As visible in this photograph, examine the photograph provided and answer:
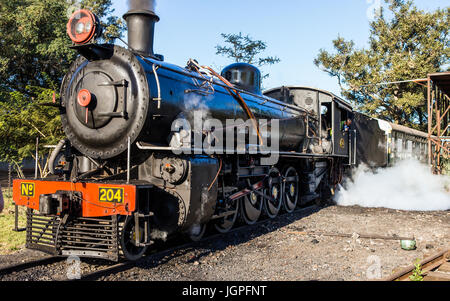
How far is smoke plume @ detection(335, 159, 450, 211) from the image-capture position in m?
10.9

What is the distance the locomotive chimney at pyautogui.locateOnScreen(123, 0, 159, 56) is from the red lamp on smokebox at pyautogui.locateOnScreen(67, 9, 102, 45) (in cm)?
62

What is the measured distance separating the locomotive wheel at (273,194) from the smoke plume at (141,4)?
3.80 m

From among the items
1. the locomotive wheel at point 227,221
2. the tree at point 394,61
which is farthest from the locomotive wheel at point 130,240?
the tree at point 394,61

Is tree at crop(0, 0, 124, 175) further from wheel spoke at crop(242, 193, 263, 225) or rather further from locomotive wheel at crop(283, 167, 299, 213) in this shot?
wheel spoke at crop(242, 193, 263, 225)

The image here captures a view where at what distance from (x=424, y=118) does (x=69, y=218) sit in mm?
28289

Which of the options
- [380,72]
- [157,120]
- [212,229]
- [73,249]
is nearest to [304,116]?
[212,229]

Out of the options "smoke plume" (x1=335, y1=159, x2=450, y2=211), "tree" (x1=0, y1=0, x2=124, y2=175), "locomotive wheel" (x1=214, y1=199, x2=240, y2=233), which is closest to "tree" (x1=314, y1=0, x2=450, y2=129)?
"smoke plume" (x1=335, y1=159, x2=450, y2=211)

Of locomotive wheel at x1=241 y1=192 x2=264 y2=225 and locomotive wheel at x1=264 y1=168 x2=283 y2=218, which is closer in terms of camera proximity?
locomotive wheel at x1=241 y1=192 x2=264 y2=225

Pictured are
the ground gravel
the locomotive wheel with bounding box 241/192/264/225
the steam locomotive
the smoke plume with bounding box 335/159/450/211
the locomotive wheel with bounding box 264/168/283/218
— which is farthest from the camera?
the smoke plume with bounding box 335/159/450/211

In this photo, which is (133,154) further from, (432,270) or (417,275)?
(432,270)

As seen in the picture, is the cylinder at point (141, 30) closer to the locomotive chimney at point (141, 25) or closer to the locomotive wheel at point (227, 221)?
the locomotive chimney at point (141, 25)

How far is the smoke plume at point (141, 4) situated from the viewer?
5625 mm

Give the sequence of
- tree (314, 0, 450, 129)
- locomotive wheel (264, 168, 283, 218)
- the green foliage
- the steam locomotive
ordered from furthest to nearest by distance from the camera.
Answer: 1. tree (314, 0, 450, 129)
2. locomotive wheel (264, 168, 283, 218)
3. the steam locomotive
4. the green foliage

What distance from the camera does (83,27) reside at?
4914mm
